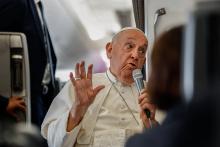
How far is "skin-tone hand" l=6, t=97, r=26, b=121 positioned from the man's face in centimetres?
47

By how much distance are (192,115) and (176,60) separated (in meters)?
0.14

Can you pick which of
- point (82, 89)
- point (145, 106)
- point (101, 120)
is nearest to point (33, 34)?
point (101, 120)

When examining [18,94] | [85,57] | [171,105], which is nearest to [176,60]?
[171,105]

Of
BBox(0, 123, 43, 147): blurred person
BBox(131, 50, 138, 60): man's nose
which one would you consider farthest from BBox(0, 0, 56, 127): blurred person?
BBox(0, 123, 43, 147): blurred person

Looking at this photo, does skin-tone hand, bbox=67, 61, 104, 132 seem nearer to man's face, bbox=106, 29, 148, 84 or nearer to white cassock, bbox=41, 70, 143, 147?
white cassock, bbox=41, 70, 143, 147

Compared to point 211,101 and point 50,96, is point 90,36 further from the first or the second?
point 211,101

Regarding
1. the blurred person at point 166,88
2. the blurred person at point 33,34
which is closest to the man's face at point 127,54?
the blurred person at point 33,34

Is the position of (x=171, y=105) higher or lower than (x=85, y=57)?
higher

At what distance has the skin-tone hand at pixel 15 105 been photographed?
2.22 metres

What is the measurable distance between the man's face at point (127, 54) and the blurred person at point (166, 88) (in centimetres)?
126

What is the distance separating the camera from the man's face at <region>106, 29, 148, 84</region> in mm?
2201

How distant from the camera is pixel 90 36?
354 centimetres

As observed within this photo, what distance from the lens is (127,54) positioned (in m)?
2.22

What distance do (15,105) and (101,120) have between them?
1.45 feet
